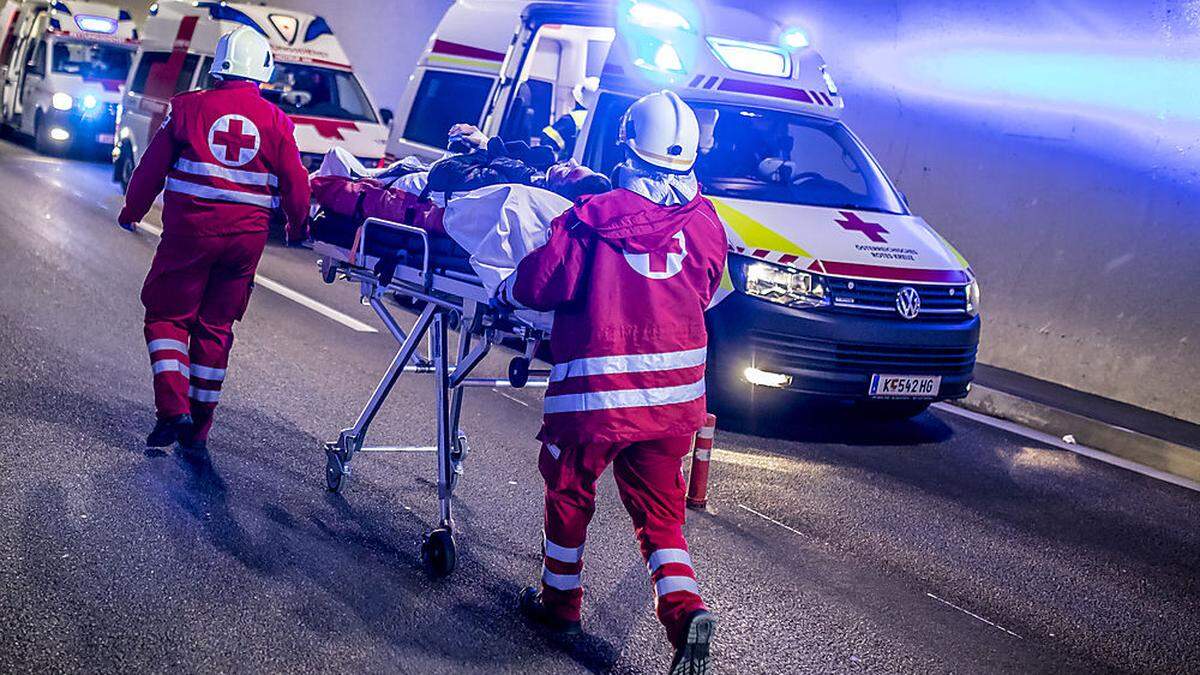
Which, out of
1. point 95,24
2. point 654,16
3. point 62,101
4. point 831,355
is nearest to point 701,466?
point 831,355

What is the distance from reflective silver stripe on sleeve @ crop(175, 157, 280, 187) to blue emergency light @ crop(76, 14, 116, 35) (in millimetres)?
19347

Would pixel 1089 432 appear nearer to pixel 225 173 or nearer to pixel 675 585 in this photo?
pixel 675 585

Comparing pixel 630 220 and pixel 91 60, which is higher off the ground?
pixel 630 220

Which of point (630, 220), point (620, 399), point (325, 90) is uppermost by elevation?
point (630, 220)

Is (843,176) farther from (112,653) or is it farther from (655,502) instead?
(112,653)

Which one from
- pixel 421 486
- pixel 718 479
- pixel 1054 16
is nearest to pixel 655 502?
pixel 421 486

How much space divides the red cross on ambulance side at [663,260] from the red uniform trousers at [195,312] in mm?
2568

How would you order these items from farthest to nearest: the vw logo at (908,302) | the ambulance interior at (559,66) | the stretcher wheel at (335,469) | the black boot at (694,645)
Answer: the ambulance interior at (559,66) → the vw logo at (908,302) → the stretcher wheel at (335,469) → the black boot at (694,645)

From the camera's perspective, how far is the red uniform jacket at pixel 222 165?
6.12 meters

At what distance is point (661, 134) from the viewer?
432cm

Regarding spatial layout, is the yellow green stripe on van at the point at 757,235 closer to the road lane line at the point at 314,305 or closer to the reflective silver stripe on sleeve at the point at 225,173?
the reflective silver stripe on sleeve at the point at 225,173

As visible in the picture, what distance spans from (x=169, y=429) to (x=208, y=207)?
3.29 feet

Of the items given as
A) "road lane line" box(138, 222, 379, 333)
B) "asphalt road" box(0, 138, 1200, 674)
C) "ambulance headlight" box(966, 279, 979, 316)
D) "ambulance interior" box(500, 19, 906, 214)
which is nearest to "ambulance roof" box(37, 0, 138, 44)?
"road lane line" box(138, 222, 379, 333)

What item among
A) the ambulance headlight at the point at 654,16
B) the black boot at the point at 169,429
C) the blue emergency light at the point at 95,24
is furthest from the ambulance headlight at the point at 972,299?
the blue emergency light at the point at 95,24
